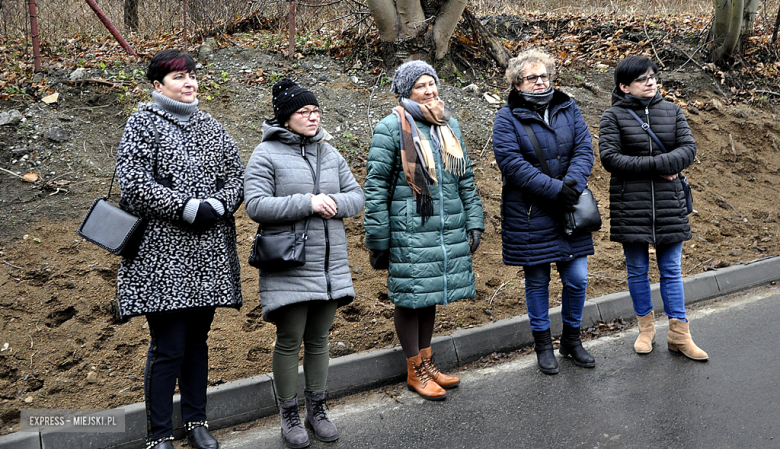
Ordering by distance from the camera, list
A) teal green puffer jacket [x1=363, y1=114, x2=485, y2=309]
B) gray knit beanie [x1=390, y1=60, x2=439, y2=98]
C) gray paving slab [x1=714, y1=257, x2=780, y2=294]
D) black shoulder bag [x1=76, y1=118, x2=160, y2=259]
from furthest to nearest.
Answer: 1. gray paving slab [x1=714, y1=257, x2=780, y2=294]
2. gray knit beanie [x1=390, y1=60, x2=439, y2=98]
3. teal green puffer jacket [x1=363, y1=114, x2=485, y2=309]
4. black shoulder bag [x1=76, y1=118, x2=160, y2=259]

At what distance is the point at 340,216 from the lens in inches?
151

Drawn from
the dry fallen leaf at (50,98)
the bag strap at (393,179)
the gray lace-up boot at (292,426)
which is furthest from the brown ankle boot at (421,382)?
the dry fallen leaf at (50,98)

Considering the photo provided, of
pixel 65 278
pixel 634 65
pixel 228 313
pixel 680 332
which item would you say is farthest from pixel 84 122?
pixel 680 332

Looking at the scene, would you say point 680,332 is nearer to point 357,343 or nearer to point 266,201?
point 357,343

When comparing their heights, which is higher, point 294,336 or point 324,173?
point 324,173

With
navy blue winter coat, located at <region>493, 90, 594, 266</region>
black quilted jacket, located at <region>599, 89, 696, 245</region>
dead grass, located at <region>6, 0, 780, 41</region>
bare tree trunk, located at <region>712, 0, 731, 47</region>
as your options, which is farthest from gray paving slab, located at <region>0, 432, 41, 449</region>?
bare tree trunk, located at <region>712, 0, 731, 47</region>

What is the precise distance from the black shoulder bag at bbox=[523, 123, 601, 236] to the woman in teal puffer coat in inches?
21.0

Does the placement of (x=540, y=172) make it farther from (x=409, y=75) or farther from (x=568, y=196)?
(x=409, y=75)

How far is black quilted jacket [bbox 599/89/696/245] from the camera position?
4691mm

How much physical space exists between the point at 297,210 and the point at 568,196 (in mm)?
1895

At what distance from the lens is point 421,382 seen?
4.43 meters

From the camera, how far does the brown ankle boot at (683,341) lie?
15.4 feet

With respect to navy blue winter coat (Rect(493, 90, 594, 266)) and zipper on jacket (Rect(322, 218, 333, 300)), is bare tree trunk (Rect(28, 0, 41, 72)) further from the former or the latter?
navy blue winter coat (Rect(493, 90, 594, 266))

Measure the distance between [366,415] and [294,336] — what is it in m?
0.82
